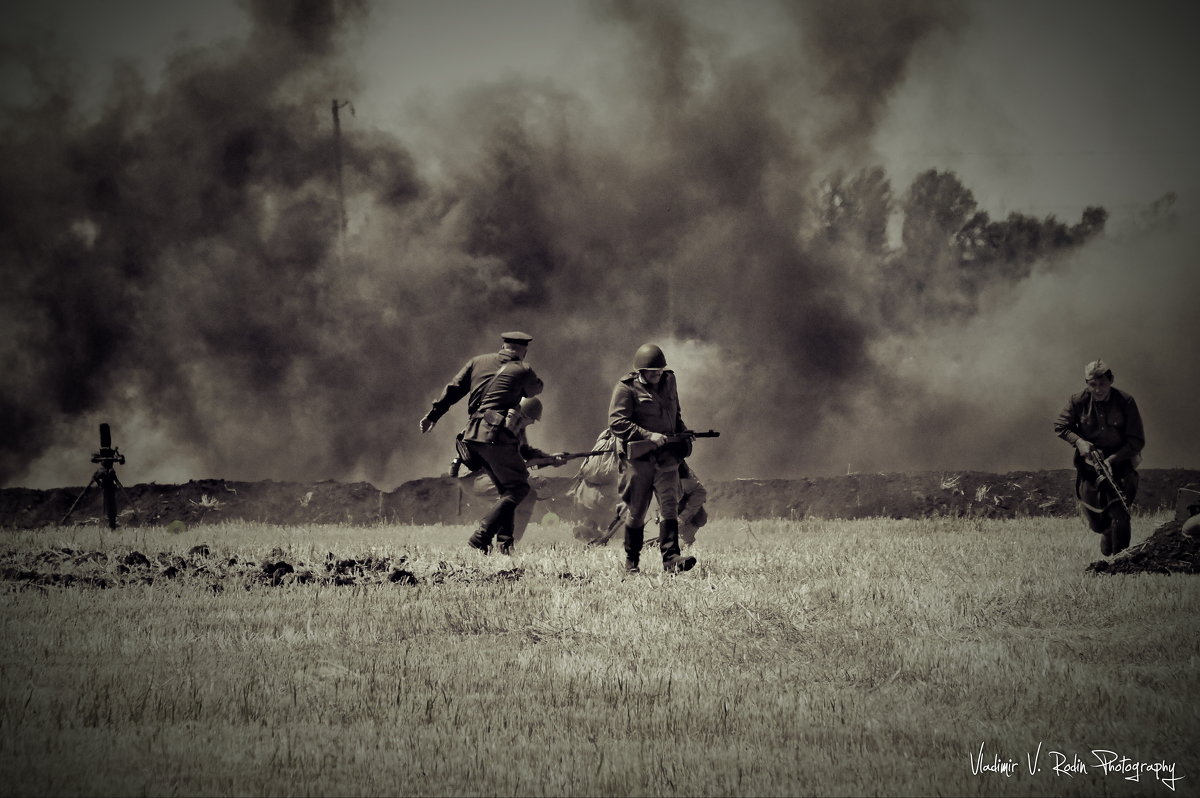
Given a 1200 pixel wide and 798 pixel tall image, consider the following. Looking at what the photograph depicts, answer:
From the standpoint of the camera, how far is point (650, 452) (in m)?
10.4

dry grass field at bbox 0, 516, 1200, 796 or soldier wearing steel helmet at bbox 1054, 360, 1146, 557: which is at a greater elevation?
soldier wearing steel helmet at bbox 1054, 360, 1146, 557

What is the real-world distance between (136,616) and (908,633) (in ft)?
17.1

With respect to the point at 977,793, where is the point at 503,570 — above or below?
above

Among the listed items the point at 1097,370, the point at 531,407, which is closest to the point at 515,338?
the point at 531,407

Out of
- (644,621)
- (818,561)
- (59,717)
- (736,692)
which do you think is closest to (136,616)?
(59,717)

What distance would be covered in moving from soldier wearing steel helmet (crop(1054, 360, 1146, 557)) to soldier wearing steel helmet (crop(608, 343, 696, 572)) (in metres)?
3.99

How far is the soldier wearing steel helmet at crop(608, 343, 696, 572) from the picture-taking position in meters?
10.3

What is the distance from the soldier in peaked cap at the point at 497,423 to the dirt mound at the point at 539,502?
5548mm

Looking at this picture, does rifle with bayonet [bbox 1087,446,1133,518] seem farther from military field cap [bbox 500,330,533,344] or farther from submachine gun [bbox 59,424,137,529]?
submachine gun [bbox 59,424,137,529]

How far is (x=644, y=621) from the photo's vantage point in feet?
24.9

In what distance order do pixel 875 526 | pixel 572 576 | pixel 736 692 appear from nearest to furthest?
pixel 736 692
pixel 572 576
pixel 875 526

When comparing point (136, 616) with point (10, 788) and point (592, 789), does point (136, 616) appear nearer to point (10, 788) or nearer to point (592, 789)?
point (10, 788)
